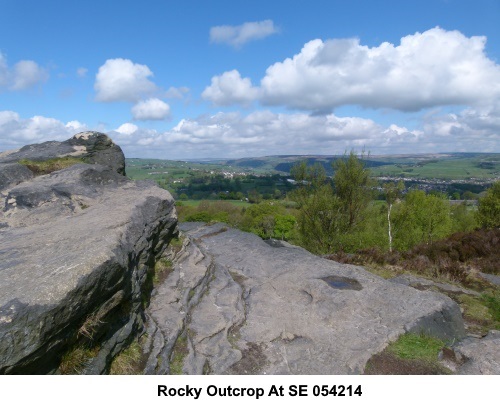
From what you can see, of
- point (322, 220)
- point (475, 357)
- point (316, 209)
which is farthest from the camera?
point (316, 209)

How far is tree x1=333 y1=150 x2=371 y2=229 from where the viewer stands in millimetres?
25109

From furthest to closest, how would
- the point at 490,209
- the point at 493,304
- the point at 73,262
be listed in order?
Result: the point at 490,209
the point at 493,304
the point at 73,262

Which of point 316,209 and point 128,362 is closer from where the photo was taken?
point 128,362

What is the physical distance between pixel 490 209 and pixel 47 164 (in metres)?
36.9

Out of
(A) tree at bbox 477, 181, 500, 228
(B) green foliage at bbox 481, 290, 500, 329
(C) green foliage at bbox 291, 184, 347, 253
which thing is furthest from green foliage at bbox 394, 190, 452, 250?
(B) green foliage at bbox 481, 290, 500, 329

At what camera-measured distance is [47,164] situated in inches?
522

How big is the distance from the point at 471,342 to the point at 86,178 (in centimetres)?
1157

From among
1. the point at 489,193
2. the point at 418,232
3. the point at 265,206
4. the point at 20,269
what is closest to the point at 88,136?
the point at 20,269

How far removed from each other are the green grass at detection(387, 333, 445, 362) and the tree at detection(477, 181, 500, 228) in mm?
30393

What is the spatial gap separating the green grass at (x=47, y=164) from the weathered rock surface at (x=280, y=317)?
6013 mm

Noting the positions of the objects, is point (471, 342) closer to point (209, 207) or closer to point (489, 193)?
point (489, 193)

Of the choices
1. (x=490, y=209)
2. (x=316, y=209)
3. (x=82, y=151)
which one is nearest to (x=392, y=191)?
(x=316, y=209)

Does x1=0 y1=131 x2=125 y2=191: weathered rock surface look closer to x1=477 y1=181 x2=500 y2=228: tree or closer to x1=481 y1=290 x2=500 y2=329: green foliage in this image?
x1=481 y1=290 x2=500 y2=329: green foliage

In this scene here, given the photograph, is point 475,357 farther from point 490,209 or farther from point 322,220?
point 490,209
